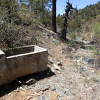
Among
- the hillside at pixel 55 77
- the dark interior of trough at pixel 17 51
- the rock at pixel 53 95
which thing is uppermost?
the dark interior of trough at pixel 17 51

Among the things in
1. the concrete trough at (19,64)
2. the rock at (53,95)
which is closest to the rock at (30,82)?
the concrete trough at (19,64)

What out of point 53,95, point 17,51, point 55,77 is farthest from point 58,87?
point 17,51

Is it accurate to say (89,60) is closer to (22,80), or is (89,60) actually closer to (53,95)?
(53,95)

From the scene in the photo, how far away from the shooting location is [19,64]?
3301 mm

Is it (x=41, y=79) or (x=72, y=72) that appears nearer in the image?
(x=41, y=79)

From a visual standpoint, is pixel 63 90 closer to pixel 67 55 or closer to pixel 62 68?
pixel 62 68

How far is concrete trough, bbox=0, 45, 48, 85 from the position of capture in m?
3.06

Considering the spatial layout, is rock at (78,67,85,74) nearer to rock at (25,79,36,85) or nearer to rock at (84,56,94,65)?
rock at (84,56,94,65)

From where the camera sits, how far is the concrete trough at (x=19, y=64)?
10.0ft

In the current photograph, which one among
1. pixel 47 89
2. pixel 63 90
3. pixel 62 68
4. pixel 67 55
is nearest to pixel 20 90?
pixel 47 89

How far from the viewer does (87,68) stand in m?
4.70

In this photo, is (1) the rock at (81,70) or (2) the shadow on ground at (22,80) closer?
(2) the shadow on ground at (22,80)

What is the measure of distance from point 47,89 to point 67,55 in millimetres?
3030

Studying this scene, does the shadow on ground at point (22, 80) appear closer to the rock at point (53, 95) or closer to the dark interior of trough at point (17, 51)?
the rock at point (53, 95)
